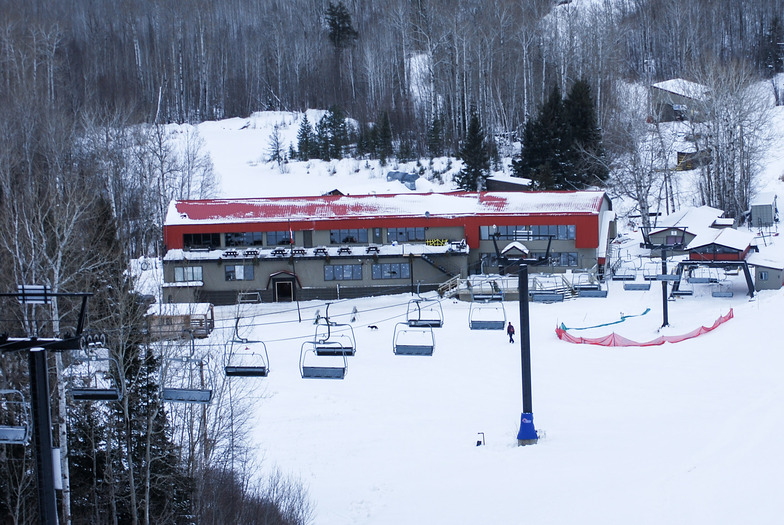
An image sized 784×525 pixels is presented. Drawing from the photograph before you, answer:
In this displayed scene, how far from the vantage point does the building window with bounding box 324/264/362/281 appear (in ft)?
142

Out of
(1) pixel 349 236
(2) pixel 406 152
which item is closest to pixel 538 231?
(1) pixel 349 236

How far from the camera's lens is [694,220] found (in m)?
44.7

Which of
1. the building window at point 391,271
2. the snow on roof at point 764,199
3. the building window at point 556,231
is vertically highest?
the snow on roof at point 764,199

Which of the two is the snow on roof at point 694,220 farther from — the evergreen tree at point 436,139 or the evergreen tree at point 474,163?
the evergreen tree at point 436,139

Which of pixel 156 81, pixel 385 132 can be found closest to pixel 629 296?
pixel 385 132

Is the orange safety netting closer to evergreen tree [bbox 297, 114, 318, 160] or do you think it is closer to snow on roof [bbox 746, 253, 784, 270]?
snow on roof [bbox 746, 253, 784, 270]

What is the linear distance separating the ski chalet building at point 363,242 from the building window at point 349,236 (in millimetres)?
57

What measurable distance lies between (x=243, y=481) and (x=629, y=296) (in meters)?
25.1

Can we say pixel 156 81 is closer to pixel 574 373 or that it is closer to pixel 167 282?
pixel 167 282

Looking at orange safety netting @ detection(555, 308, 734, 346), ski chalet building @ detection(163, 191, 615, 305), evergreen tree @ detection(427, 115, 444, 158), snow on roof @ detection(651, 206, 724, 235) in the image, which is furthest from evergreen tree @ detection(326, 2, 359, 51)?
orange safety netting @ detection(555, 308, 734, 346)

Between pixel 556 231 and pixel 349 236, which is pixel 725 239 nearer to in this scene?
pixel 556 231

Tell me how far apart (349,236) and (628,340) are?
61.6ft

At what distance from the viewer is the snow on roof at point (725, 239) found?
1399 inches

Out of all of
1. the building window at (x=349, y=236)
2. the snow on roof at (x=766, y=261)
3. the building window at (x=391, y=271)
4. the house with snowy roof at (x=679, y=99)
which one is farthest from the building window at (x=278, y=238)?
the house with snowy roof at (x=679, y=99)
